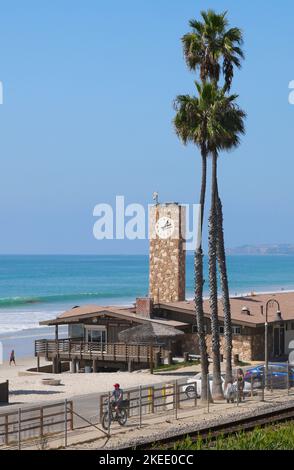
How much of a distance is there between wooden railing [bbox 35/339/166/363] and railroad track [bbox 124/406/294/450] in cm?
1800

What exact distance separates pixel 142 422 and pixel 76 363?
73.1ft

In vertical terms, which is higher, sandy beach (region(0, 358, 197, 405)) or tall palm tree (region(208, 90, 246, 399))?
tall palm tree (region(208, 90, 246, 399))

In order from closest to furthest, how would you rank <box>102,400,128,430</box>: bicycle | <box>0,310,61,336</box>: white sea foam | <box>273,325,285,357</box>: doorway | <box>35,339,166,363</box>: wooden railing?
<box>102,400,128,430</box>: bicycle < <box>35,339,166,363</box>: wooden railing < <box>273,325,285,357</box>: doorway < <box>0,310,61,336</box>: white sea foam

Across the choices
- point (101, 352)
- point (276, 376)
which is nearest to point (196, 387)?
point (276, 376)

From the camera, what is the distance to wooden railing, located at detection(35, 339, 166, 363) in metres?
50.6

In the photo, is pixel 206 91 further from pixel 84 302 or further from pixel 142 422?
pixel 84 302

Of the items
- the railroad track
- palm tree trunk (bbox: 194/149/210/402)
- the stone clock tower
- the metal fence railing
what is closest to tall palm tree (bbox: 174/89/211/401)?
palm tree trunk (bbox: 194/149/210/402)

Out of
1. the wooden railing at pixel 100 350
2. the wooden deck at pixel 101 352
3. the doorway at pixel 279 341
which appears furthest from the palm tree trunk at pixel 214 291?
the doorway at pixel 279 341

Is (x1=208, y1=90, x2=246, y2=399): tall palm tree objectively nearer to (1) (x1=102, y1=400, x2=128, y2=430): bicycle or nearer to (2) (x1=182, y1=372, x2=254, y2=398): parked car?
(2) (x1=182, y1=372, x2=254, y2=398): parked car

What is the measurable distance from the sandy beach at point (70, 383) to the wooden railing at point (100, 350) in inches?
58.1

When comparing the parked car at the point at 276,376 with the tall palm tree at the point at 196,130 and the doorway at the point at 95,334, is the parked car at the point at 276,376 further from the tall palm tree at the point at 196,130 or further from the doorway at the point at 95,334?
the doorway at the point at 95,334

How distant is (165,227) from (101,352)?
12.3 meters

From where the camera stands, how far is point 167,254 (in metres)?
60.8
